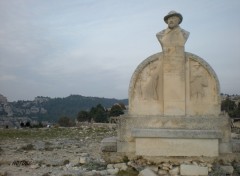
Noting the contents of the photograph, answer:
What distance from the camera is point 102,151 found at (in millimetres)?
10812

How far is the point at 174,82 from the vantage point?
1079 centimetres

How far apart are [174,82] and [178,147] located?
1.86m

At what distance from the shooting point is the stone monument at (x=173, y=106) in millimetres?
10359

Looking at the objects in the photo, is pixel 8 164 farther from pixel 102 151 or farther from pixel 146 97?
pixel 146 97

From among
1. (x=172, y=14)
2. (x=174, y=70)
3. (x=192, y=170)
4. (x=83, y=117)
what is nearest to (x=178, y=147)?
(x=192, y=170)

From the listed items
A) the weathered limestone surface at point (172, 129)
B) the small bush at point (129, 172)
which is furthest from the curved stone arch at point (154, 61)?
the small bush at point (129, 172)

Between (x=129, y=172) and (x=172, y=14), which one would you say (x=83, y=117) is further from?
(x=129, y=172)

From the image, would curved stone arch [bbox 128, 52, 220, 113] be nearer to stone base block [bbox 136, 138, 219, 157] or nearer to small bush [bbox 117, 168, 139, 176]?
stone base block [bbox 136, 138, 219, 157]

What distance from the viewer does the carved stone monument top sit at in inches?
423

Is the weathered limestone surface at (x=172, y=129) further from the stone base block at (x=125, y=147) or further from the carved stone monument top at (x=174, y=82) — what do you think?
the carved stone monument top at (x=174, y=82)

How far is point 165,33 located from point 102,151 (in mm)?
3908

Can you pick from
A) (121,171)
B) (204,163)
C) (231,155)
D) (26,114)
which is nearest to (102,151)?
(121,171)

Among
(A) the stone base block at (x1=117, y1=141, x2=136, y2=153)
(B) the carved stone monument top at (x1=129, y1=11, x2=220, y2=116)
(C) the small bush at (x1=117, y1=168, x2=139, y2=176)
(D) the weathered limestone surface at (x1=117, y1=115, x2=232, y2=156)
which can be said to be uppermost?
(B) the carved stone monument top at (x1=129, y1=11, x2=220, y2=116)

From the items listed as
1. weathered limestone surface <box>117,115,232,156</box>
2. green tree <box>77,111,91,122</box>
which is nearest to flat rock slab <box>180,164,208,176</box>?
weathered limestone surface <box>117,115,232,156</box>
